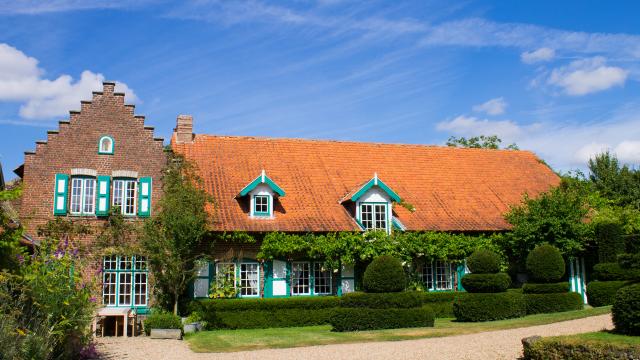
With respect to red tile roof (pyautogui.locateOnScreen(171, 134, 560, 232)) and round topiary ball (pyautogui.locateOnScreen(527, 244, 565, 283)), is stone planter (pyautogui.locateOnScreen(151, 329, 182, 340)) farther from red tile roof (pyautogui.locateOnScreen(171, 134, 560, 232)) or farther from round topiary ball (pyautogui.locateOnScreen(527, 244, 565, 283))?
round topiary ball (pyautogui.locateOnScreen(527, 244, 565, 283))

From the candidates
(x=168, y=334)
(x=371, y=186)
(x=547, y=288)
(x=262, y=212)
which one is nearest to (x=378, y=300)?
(x=371, y=186)

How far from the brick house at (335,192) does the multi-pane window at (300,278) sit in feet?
0.13

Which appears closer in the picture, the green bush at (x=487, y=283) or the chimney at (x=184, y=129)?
the green bush at (x=487, y=283)

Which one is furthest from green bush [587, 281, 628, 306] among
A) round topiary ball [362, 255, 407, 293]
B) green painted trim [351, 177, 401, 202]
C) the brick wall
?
the brick wall

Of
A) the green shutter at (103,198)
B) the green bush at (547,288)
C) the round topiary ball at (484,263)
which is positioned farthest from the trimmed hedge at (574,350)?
the green shutter at (103,198)

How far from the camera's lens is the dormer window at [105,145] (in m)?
23.5

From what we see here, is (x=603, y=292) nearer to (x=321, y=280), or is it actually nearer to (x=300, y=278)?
(x=321, y=280)

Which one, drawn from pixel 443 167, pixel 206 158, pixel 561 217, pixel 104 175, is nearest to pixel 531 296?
pixel 561 217

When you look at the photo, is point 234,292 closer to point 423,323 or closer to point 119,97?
point 423,323

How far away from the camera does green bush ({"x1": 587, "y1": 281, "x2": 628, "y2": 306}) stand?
23.2 metres

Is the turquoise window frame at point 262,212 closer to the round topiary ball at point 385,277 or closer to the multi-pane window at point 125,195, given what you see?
the multi-pane window at point 125,195

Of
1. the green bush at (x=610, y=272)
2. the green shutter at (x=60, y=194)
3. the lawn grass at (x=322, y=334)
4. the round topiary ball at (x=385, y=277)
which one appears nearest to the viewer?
the lawn grass at (x=322, y=334)

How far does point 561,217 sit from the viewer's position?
25234 mm

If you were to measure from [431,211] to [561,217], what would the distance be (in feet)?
16.9
